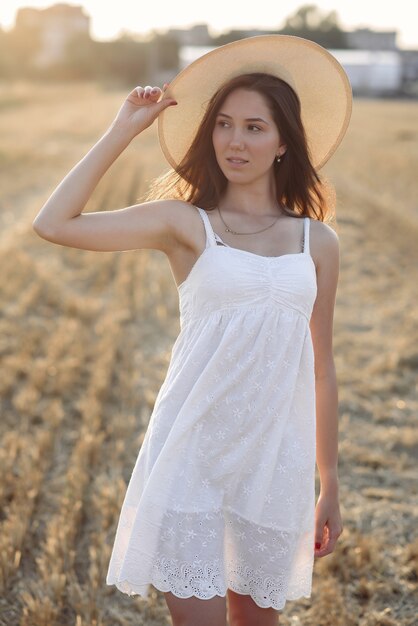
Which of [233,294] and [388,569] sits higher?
[233,294]

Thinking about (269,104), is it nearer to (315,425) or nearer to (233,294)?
(233,294)

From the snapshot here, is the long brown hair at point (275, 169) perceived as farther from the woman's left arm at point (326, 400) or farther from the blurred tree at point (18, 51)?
the blurred tree at point (18, 51)

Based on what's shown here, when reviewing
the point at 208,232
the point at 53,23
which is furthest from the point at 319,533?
the point at 53,23

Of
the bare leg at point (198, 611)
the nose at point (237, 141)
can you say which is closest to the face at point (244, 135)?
the nose at point (237, 141)

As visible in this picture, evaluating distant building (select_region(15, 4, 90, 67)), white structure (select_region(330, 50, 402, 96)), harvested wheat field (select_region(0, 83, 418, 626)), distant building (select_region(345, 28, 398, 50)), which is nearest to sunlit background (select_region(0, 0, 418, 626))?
harvested wheat field (select_region(0, 83, 418, 626))

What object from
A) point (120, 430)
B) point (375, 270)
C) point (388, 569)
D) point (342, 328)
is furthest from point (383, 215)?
point (388, 569)

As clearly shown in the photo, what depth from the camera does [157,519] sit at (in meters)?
2.27

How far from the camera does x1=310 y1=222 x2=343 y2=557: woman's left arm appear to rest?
2523 mm

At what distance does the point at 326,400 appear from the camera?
256 centimetres

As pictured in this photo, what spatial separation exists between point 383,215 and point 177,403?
10.6m

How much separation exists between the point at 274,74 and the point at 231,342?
81cm

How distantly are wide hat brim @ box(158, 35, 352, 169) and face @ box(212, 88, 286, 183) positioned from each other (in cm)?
9

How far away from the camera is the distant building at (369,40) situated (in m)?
77.6

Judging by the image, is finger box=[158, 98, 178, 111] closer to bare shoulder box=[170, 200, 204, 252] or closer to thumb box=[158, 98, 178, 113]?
thumb box=[158, 98, 178, 113]
